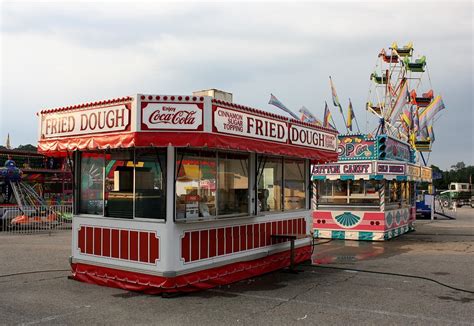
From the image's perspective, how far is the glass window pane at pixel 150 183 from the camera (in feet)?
24.1

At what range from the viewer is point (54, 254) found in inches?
472

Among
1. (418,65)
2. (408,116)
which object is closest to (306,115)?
(408,116)

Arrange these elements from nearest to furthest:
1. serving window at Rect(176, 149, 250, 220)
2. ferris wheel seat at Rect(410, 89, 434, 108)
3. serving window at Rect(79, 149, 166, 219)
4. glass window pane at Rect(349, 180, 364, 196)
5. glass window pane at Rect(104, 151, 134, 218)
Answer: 1. serving window at Rect(79, 149, 166, 219)
2. serving window at Rect(176, 149, 250, 220)
3. glass window pane at Rect(104, 151, 134, 218)
4. glass window pane at Rect(349, 180, 364, 196)
5. ferris wheel seat at Rect(410, 89, 434, 108)

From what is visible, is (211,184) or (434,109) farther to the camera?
(434,109)

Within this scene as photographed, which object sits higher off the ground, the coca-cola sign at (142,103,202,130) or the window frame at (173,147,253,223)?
the coca-cola sign at (142,103,202,130)

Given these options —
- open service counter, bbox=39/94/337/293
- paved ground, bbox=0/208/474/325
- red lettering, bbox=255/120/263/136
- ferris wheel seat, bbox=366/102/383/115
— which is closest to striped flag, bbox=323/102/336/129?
ferris wheel seat, bbox=366/102/383/115

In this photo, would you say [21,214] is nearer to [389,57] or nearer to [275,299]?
[275,299]

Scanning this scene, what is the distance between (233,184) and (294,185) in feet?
8.03

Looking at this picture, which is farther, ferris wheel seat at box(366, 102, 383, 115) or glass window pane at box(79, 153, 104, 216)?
ferris wheel seat at box(366, 102, 383, 115)

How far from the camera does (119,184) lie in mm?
8039

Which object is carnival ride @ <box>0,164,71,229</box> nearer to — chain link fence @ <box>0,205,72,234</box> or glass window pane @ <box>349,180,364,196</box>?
chain link fence @ <box>0,205,72,234</box>

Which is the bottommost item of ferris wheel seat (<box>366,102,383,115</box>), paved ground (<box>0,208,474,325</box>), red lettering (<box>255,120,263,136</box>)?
paved ground (<box>0,208,474,325</box>)

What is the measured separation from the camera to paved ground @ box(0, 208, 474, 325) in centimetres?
595

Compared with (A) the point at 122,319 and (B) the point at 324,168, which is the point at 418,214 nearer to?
(B) the point at 324,168
